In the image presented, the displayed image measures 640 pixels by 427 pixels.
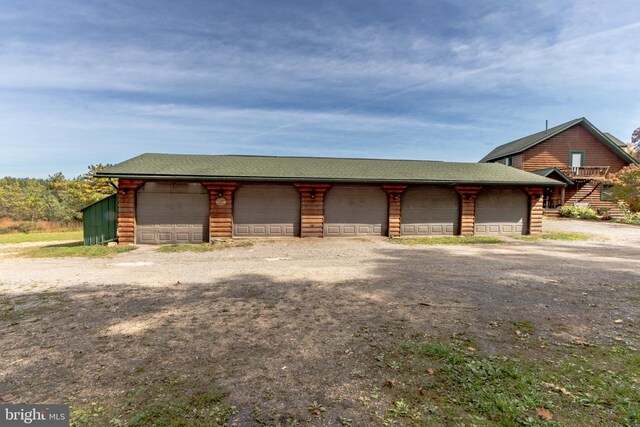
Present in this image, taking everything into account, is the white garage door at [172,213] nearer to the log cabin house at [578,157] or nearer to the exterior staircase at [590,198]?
the log cabin house at [578,157]

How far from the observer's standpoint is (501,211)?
1648cm

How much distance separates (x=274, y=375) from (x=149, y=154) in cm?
1704

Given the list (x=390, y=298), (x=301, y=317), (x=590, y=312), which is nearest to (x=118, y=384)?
(x=301, y=317)

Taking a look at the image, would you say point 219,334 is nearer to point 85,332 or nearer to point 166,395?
point 166,395

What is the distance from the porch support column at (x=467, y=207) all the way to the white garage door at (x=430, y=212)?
0.85 ft

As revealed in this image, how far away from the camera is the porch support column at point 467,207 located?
15.9m

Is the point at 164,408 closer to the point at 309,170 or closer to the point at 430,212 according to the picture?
the point at 309,170

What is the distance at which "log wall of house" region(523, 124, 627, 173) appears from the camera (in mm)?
28000

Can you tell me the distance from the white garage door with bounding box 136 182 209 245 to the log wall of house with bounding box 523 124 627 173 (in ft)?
95.0

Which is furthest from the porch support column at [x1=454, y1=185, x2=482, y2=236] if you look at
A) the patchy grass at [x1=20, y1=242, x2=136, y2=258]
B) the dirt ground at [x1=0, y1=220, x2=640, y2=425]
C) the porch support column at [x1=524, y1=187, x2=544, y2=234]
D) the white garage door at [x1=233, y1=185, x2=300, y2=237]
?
the patchy grass at [x1=20, y1=242, x2=136, y2=258]

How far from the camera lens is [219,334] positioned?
4410 mm

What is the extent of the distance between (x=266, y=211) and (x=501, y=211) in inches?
508

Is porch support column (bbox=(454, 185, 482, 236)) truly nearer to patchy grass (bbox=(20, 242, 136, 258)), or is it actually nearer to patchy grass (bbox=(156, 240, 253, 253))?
patchy grass (bbox=(156, 240, 253, 253))

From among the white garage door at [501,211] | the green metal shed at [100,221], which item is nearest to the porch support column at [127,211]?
the green metal shed at [100,221]
